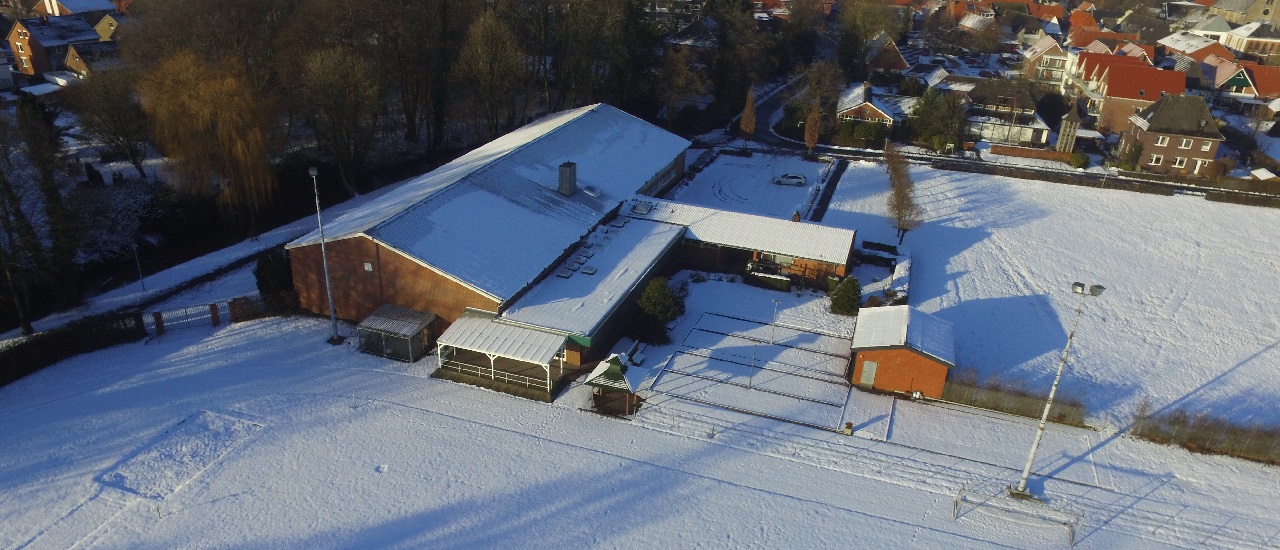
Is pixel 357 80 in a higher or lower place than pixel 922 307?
higher

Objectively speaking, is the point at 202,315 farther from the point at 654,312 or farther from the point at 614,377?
the point at 654,312

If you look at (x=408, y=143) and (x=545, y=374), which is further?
(x=408, y=143)

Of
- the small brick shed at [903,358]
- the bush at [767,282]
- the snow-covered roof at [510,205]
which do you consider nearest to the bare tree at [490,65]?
the snow-covered roof at [510,205]

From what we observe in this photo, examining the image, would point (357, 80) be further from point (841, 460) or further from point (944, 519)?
point (944, 519)

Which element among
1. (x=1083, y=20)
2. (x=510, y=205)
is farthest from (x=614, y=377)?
(x=1083, y=20)

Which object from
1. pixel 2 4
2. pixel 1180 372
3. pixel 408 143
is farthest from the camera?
pixel 2 4

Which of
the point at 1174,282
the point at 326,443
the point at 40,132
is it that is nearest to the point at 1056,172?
the point at 1174,282
